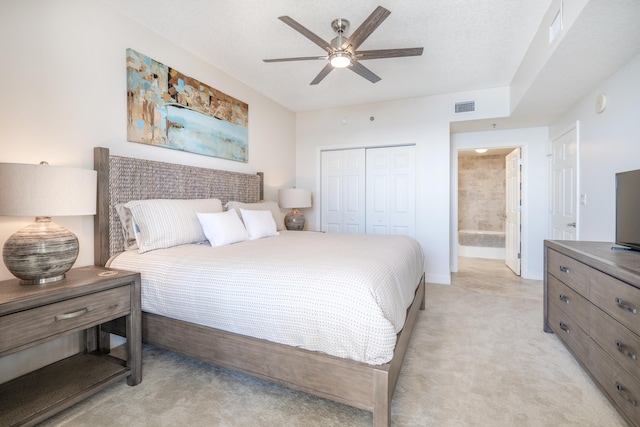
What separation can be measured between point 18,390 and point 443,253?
4.23m

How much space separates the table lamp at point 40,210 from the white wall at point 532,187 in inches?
193

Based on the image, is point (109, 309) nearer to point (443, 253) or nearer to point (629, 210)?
point (629, 210)

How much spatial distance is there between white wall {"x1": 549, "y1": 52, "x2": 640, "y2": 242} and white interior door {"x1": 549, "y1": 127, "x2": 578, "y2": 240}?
0.54ft

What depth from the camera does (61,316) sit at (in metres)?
1.41

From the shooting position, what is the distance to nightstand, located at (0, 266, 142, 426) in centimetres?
129

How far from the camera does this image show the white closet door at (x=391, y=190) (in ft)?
14.1

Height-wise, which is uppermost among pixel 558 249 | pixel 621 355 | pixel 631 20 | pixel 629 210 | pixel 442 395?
pixel 631 20

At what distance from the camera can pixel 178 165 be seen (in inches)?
108

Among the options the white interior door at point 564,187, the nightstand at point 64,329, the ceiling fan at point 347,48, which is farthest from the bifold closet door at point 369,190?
the nightstand at point 64,329

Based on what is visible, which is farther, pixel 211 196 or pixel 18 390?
pixel 211 196

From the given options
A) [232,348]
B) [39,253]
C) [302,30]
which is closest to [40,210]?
[39,253]

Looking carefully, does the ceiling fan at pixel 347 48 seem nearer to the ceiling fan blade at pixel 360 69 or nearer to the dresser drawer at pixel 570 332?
the ceiling fan blade at pixel 360 69

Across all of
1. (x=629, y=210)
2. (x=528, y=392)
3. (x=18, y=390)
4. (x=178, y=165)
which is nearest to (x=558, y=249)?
(x=629, y=210)

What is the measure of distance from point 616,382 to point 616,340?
208mm
